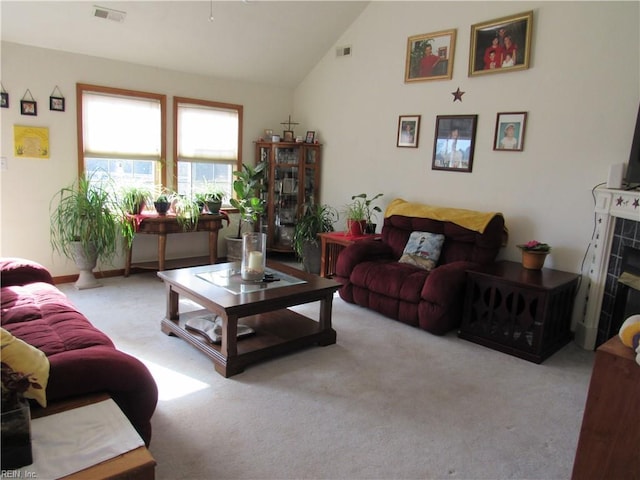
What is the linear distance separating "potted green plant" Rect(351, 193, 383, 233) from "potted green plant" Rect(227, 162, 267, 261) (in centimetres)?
126

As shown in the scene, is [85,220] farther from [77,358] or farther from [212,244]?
[77,358]

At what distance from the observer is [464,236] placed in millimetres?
3998

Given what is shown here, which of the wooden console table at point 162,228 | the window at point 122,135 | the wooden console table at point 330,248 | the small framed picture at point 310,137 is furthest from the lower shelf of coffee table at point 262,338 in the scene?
the small framed picture at point 310,137

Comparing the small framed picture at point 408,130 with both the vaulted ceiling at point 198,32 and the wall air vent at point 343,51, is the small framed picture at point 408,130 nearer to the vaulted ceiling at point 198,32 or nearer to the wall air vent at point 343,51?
the wall air vent at point 343,51

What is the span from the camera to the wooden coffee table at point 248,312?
2768 millimetres

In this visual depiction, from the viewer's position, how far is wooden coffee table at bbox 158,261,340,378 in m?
2.77

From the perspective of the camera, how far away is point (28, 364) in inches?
61.6

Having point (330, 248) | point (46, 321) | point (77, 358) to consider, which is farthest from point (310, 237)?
point (77, 358)

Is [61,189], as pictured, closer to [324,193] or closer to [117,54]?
[117,54]

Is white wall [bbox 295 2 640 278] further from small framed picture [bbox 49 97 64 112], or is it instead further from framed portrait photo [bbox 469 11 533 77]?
small framed picture [bbox 49 97 64 112]

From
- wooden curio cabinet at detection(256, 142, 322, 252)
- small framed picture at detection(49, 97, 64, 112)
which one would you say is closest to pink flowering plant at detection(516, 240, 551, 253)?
wooden curio cabinet at detection(256, 142, 322, 252)

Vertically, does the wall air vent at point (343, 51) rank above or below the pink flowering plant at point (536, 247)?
above

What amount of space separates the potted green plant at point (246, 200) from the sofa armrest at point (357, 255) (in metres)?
1.80

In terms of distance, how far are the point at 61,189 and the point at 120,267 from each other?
1030 mm
